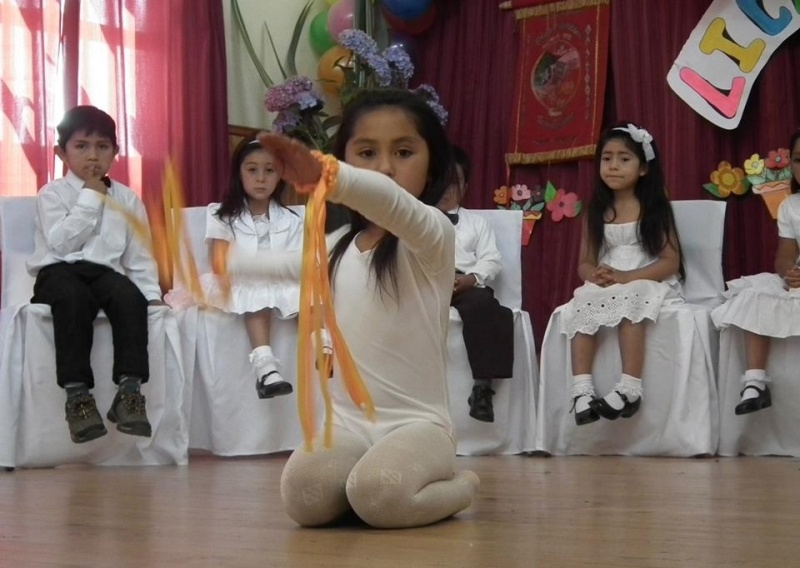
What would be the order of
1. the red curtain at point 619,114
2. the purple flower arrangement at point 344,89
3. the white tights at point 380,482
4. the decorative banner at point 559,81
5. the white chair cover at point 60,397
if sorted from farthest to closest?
the decorative banner at point 559,81, the purple flower arrangement at point 344,89, the red curtain at point 619,114, the white chair cover at point 60,397, the white tights at point 380,482

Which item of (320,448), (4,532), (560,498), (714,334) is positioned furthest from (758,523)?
(714,334)

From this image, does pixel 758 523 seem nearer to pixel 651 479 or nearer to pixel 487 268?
pixel 651 479

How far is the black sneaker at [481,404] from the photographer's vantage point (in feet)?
11.4

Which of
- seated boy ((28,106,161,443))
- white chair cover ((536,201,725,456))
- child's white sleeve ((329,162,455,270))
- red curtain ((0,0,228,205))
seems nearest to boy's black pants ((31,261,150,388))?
seated boy ((28,106,161,443))

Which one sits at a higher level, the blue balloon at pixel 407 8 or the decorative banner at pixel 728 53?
the blue balloon at pixel 407 8

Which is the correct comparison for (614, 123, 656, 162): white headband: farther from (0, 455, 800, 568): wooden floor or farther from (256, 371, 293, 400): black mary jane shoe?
(256, 371, 293, 400): black mary jane shoe

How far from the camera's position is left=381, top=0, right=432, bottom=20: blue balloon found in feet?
17.3

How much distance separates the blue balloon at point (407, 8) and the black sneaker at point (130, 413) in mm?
2692

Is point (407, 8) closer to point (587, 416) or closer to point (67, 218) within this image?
point (67, 218)

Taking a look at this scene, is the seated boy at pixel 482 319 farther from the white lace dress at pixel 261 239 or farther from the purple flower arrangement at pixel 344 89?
the purple flower arrangement at pixel 344 89

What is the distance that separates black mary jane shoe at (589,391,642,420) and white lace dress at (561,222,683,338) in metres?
0.23

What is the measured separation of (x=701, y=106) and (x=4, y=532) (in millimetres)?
3431

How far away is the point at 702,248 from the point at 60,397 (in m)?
2.09

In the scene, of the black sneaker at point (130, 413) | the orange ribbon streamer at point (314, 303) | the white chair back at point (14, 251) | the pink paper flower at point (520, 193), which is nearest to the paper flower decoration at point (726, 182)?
the pink paper flower at point (520, 193)
